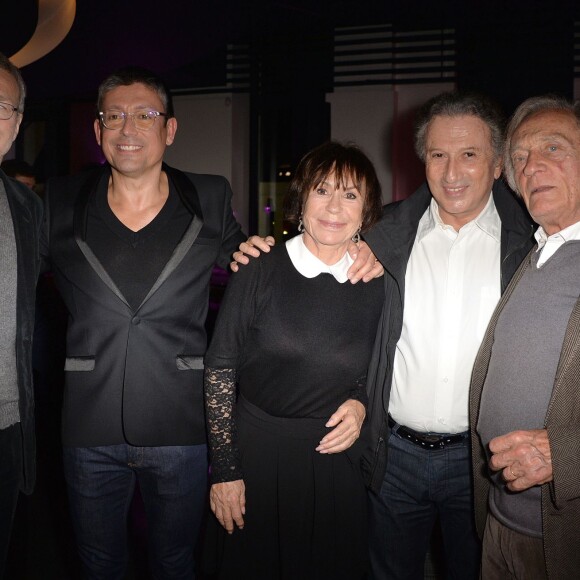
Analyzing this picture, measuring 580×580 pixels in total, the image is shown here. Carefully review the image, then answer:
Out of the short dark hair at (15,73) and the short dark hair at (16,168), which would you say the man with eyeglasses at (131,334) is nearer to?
the short dark hair at (15,73)

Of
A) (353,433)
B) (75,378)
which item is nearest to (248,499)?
(353,433)

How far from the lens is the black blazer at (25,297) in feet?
6.95

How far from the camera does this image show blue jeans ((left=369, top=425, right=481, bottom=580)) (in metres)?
2.34

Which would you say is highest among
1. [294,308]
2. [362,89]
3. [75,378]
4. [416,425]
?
[362,89]

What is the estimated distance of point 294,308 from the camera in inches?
84.6

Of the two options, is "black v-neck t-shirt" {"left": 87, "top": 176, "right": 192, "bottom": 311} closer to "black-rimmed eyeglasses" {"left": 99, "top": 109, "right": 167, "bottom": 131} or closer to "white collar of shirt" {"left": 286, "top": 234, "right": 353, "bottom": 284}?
"black-rimmed eyeglasses" {"left": 99, "top": 109, "right": 167, "bottom": 131}

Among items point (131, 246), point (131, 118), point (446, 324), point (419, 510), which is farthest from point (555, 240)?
point (131, 118)

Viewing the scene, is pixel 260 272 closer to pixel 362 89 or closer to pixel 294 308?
pixel 294 308

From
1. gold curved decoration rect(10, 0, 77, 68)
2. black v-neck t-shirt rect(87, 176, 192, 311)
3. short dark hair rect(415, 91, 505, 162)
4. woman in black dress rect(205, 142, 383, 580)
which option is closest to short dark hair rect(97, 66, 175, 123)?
black v-neck t-shirt rect(87, 176, 192, 311)

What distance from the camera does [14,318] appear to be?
2102 millimetres

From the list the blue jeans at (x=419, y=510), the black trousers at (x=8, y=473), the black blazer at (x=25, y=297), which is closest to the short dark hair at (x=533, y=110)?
the blue jeans at (x=419, y=510)

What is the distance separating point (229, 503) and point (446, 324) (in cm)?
102

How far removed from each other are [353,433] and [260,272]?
655 millimetres

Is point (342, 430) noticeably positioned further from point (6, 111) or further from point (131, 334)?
point (6, 111)
